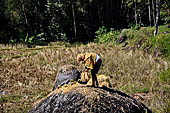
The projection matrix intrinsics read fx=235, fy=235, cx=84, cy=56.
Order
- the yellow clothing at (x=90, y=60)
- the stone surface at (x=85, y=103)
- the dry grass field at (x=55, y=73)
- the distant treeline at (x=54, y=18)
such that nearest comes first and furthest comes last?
1. the stone surface at (x=85, y=103)
2. the yellow clothing at (x=90, y=60)
3. the dry grass field at (x=55, y=73)
4. the distant treeline at (x=54, y=18)

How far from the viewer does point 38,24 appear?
30344mm

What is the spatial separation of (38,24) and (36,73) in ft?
60.8

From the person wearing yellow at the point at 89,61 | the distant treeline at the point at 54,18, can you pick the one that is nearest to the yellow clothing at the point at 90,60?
the person wearing yellow at the point at 89,61

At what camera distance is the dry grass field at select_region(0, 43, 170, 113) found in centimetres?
879

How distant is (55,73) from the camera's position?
41.4 feet

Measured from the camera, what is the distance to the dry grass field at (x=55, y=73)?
8786 mm

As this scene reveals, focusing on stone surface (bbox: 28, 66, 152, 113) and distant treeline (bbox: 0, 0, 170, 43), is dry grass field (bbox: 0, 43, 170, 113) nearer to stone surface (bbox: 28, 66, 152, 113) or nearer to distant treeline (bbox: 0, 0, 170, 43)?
stone surface (bbox: 28, 66, 152, 113)

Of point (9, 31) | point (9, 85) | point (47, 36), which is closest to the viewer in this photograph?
point (9, 85)

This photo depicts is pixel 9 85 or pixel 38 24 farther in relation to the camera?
pixel 38 24

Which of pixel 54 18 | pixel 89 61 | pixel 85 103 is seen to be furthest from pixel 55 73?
pixel 54 18

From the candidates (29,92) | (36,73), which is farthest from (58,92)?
(36,73)

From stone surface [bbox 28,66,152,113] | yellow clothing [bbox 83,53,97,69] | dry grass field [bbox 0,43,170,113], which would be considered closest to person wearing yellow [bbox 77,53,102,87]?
yellow clothing [bbox 83,53,97,69]

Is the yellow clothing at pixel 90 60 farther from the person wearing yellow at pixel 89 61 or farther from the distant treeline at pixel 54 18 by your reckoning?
the distant treeline at pixel 54 18

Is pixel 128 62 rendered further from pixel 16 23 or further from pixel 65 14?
pixel 16 23
